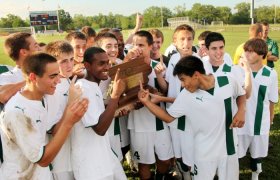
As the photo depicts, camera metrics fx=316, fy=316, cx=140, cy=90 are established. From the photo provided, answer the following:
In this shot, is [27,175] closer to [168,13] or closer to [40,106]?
[40,106]

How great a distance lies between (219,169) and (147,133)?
1256 millimetres

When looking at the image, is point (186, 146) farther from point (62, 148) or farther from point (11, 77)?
point (11, 77)

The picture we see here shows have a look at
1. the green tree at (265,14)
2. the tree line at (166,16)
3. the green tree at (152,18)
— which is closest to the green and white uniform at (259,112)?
the tree line at (166,16)

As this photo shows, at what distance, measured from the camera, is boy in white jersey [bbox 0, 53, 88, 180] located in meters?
2.64

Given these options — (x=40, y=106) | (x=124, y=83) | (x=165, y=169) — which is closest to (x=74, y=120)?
(x=40, y=106)

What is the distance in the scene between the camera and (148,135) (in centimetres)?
464

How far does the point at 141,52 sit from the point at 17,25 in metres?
100.0

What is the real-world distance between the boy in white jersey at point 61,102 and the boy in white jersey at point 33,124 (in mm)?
257

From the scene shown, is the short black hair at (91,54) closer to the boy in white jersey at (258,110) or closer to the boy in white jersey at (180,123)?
the boy in white jersey at (180,123)

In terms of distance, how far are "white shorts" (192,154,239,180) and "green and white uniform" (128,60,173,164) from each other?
1.01 m

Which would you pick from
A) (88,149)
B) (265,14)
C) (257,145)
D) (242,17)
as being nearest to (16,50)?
(88,149)

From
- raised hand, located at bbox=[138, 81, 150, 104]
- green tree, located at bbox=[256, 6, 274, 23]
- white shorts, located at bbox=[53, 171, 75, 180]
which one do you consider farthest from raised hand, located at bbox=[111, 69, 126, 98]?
green tree, located at bbox=[256, 6, 274, 23]

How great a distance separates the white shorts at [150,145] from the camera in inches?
183

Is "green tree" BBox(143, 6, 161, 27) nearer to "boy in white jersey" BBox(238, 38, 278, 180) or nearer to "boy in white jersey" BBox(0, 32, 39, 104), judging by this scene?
"boy in white jersey" BBox(238, 38, 278, 180)
